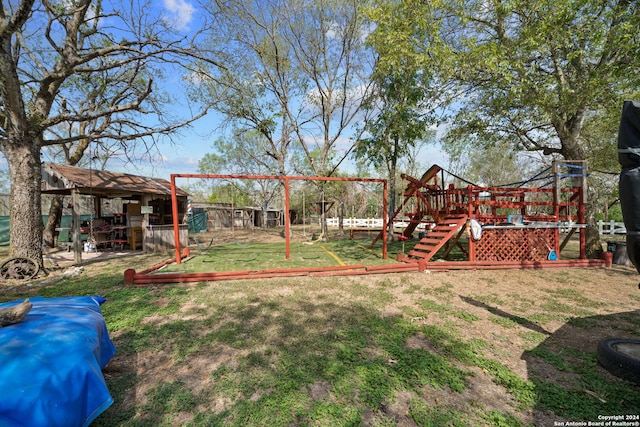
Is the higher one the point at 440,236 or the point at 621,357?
the point at 440,236

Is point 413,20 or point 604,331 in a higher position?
point 413,20

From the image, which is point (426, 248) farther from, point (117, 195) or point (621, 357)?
point (117, 195)

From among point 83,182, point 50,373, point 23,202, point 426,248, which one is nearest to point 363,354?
point 50,373

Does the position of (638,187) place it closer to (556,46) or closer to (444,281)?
(444,281)

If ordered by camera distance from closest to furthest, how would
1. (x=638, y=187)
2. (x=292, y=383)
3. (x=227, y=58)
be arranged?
(x=638, y=187) → (x=292, y=383) → (x=227, y=58)

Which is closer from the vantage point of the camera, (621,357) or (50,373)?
(50,373)

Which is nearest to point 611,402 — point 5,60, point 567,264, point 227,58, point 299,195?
point 567,264

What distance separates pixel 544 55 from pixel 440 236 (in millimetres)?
6009

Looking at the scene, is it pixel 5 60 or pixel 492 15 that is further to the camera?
pixel 492 15

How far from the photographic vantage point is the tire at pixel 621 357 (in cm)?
272

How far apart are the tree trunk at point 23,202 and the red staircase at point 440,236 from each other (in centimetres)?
1024

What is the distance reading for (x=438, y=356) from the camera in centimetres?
326

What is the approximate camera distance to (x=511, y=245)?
8.09m

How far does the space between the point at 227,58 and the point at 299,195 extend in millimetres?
29924
